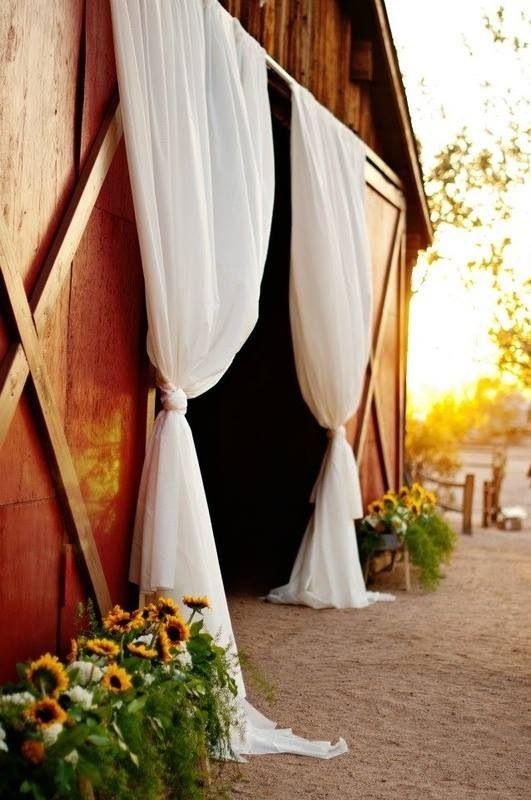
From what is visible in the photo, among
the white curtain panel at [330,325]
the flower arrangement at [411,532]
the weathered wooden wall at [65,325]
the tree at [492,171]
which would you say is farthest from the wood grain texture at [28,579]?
the tree at [492,171]

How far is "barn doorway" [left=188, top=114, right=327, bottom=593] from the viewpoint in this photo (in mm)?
7531

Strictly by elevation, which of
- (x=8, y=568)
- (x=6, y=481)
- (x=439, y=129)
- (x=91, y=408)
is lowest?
(x=8, y=568)

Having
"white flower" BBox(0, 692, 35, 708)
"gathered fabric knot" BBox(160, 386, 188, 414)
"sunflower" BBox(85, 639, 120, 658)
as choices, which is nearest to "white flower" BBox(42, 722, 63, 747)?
"white flower" BBox(0, 692, 35, 708)

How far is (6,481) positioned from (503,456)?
35.4 feet

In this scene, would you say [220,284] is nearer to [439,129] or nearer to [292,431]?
[292,431]

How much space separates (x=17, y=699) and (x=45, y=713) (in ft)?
0.50

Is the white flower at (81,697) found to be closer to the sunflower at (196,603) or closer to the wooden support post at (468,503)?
the sunflower at (196,603)

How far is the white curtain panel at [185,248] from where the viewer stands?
3.93 meters

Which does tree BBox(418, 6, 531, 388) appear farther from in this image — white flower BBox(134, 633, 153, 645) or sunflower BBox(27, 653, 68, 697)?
sunflower BBox(27, 653, 68, 697)

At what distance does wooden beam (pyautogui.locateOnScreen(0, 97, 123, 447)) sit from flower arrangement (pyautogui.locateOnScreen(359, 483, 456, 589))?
402cm

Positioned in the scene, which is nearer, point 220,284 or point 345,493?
point 220,284

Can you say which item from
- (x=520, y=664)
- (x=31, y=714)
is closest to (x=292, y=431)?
(x=520, y=664)

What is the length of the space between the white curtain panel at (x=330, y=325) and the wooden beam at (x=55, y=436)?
292 cm

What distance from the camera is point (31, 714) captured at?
104 inches
